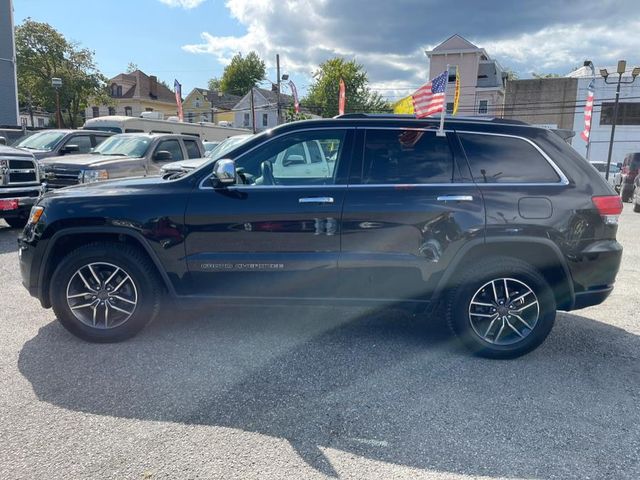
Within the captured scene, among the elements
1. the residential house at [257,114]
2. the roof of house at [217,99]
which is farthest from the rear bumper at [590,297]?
the roof of house at [217,99]

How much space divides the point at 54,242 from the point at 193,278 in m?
1.15

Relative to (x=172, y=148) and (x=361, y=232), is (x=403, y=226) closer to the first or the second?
(x=361, y=232)

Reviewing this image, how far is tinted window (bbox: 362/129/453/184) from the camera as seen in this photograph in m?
3.72

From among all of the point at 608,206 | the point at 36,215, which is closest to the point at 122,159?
the point at 36,215

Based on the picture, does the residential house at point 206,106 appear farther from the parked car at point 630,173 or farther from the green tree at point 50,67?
the parked car at point 630,173

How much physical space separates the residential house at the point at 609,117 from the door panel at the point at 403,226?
1322 inches

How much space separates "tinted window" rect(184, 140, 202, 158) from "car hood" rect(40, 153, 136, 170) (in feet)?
5.62

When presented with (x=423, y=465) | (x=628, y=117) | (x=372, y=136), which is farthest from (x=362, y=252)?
(x=628, y=117)

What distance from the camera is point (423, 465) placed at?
2.51 m

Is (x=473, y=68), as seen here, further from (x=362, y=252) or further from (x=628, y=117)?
(x=362, y=252)

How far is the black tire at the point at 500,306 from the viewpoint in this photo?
3.68m

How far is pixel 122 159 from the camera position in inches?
368

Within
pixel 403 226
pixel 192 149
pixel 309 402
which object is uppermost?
pixel 192 149

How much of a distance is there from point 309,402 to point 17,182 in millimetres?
7190
